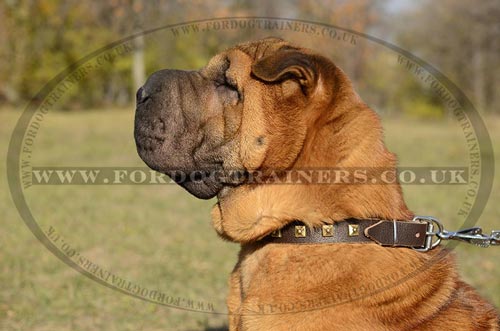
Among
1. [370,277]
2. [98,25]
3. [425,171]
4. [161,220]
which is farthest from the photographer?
[98,25]

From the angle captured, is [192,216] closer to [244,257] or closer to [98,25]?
[244,257]

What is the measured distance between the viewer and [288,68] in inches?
124

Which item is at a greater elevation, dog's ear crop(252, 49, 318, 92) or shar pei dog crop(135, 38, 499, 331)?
dog's ear crop(252, 49, 318, 92)

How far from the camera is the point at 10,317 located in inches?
232

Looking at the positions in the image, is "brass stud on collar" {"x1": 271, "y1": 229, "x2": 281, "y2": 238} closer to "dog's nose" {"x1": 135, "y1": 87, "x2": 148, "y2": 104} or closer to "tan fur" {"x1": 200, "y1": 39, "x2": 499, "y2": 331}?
"tan fur" {"x1": 200, "y1": 39, "x2": 499, "y2": 331}

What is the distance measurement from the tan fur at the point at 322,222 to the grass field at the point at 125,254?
1.47 m

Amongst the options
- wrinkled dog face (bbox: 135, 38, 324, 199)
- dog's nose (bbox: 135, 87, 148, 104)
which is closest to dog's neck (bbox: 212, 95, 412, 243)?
wrinkled dog face (bbox: 135, 38, 324, 199)

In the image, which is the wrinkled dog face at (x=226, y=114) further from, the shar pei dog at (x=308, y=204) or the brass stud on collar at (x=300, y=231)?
the brass stud on collar at (x=300, y=231)

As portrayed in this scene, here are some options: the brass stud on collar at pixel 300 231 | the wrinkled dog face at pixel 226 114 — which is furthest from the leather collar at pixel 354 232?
the wrinkled dog face at pixel 226 114

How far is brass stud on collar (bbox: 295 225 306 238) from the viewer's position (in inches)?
128

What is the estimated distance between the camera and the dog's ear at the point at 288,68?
3.17 meters

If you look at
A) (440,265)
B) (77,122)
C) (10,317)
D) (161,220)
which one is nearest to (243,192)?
(440,265)

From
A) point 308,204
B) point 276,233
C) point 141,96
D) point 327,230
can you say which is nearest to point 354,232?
point 327,230

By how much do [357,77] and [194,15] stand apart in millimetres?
22929
